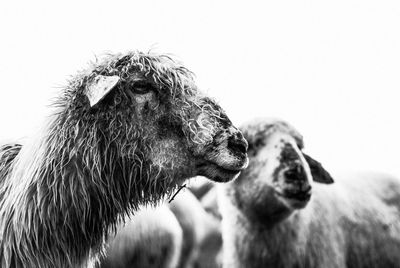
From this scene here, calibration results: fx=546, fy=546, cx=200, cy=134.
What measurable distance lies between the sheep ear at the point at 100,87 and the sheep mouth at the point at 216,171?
0.63 m

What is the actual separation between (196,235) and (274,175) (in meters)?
2.34

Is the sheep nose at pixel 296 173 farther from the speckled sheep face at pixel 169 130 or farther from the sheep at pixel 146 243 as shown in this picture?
the speckled sheep face at pixel 169 130

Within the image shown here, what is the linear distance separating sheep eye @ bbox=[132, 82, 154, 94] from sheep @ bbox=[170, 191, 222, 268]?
156 inches

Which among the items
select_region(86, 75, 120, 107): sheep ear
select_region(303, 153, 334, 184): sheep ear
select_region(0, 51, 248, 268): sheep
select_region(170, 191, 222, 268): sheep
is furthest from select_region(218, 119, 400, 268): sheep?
select_region(86, 75, 120, 107): sheep ear

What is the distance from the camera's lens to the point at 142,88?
9.77ft

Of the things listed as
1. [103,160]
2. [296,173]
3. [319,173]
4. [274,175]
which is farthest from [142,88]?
[319,173]

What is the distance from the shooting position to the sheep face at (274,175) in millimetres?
5496

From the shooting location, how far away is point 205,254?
8227 millimetres

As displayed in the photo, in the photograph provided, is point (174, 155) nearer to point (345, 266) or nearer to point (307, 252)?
point (307, 252)

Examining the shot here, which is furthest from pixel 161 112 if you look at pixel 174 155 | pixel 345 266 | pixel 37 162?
pixel 345 266

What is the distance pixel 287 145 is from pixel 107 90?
11.1ft

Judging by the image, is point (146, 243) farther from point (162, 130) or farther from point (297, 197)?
point (162, 130)

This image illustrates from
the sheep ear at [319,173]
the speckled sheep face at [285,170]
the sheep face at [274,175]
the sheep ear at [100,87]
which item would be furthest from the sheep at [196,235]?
the sheep ear at [100,87]

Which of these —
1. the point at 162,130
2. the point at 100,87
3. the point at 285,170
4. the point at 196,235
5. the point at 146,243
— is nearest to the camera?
the point at 100,87
